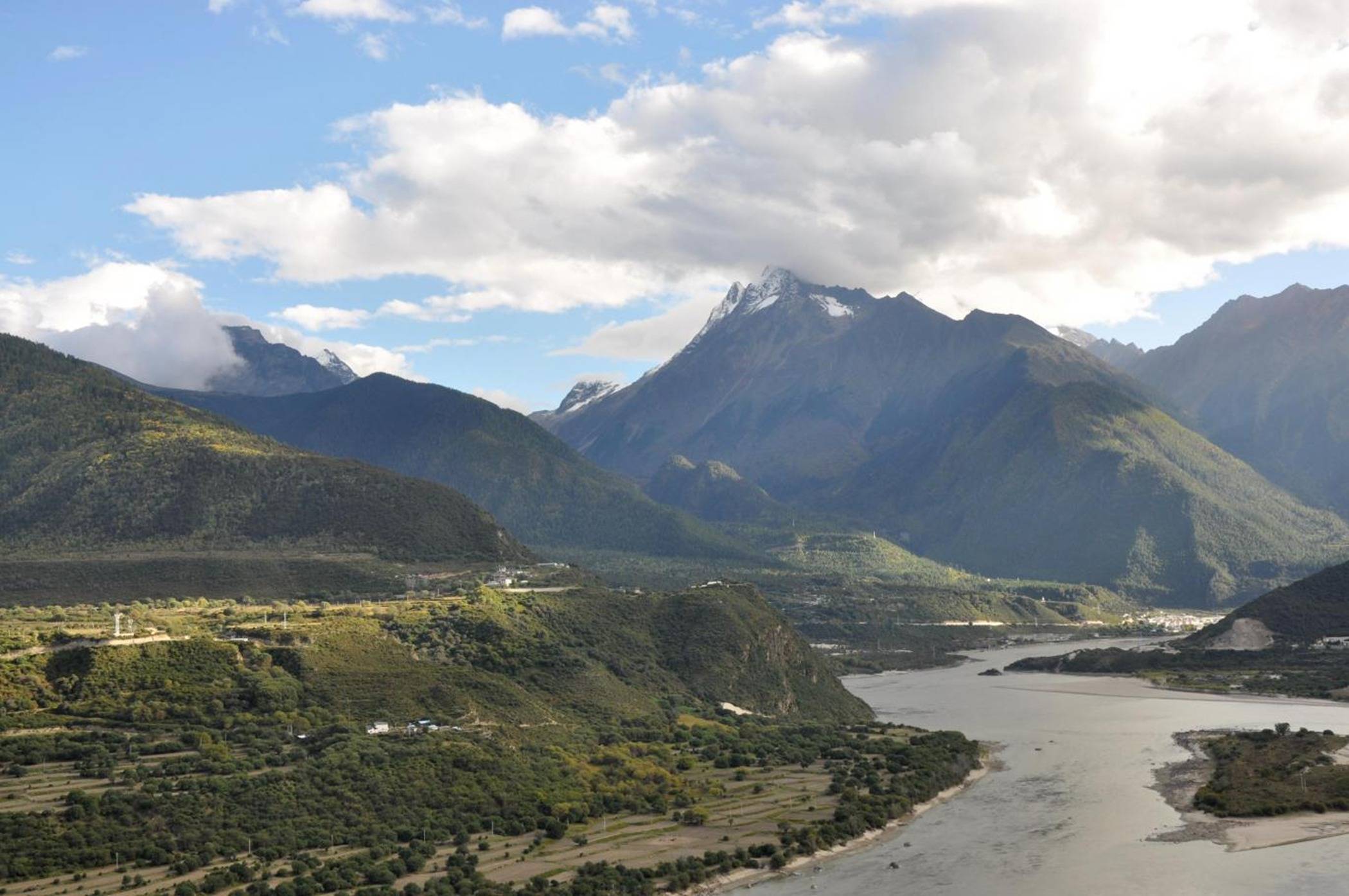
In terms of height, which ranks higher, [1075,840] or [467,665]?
[467,665]

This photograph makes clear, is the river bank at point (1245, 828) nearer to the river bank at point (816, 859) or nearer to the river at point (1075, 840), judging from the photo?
the river at point (1075, 840)

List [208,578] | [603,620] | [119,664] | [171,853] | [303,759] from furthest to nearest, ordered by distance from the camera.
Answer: [208,578]
[603,620]
[119,664]
[303,759]
[171,853]

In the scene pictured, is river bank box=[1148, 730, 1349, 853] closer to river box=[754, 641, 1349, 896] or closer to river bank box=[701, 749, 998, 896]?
river box=[754, 641, 1349, 896]

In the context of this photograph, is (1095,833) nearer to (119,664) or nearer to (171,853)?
(171,853)

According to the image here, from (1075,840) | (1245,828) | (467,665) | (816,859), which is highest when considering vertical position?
(467,665)

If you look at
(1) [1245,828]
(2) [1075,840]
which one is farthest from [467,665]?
(1) [1245,828]

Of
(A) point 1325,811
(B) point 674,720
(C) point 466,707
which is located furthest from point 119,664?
(A) point 1325,811

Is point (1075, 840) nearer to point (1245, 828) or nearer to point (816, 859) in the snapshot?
point (1245, 828)

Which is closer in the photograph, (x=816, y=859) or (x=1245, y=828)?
(x=816, y=859)
